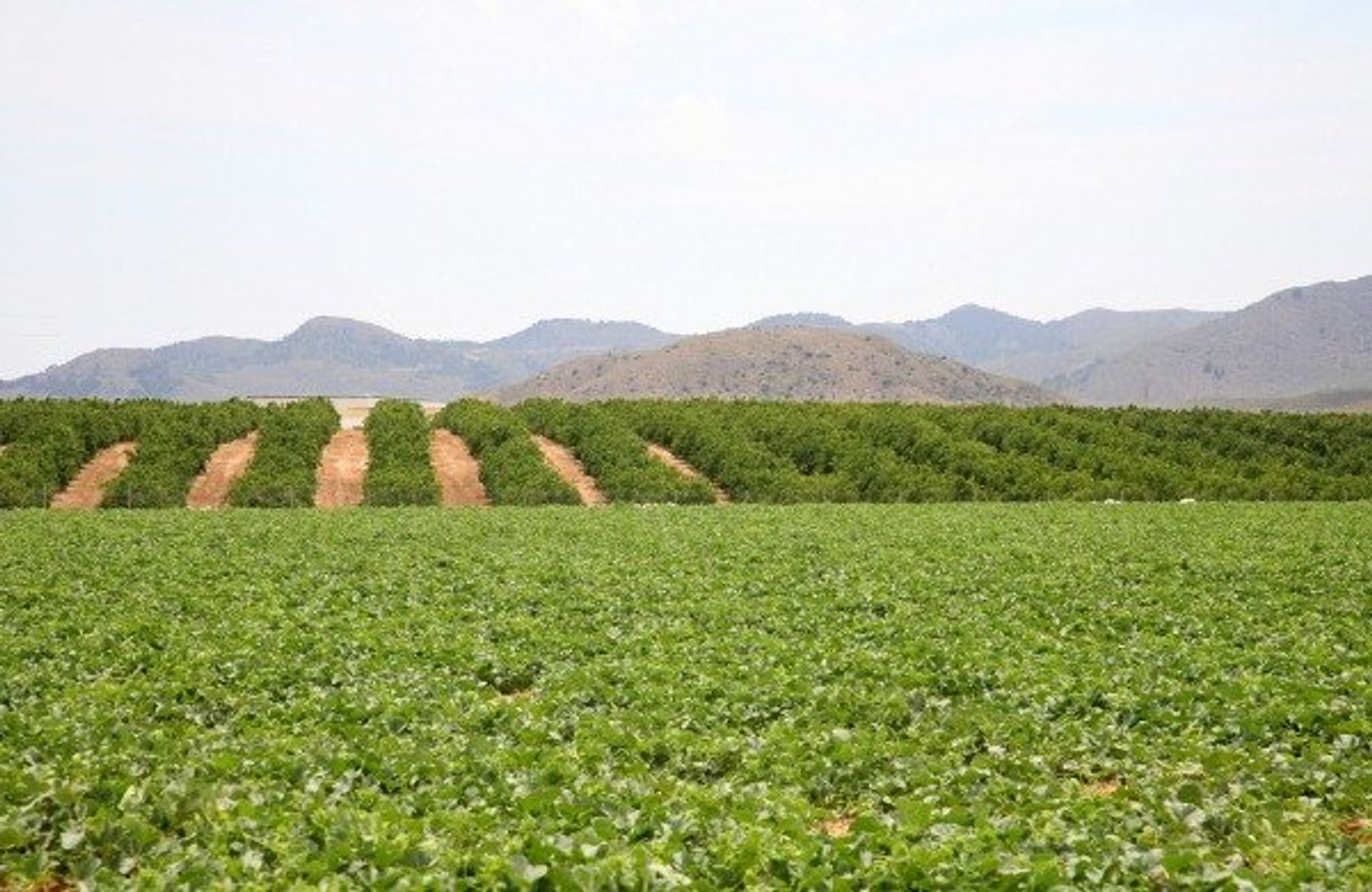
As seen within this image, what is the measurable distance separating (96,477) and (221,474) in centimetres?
586

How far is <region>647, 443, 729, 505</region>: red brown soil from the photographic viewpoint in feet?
192

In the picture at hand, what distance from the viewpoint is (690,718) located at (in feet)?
47.4

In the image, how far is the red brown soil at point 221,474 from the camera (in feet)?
177

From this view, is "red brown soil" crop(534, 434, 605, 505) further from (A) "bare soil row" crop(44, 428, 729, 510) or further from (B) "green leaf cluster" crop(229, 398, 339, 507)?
(B) "green leaf cluster" crop(229, 398, 339, 507)

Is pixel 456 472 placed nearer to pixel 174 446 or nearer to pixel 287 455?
pixel 287 455

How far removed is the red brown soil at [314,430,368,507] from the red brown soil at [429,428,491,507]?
3.99m

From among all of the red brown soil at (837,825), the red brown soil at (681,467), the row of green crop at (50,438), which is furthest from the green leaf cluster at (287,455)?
the red brown soil at (837,825)

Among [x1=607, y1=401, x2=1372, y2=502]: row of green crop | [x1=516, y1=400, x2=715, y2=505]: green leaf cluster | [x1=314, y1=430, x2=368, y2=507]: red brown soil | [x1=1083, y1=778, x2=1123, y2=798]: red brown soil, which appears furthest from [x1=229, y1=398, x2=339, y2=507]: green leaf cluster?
[x1=1083, y1=778, x2=1123, y2=798]: red brown soil

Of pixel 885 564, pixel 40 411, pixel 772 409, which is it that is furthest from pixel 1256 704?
pixel 40 411

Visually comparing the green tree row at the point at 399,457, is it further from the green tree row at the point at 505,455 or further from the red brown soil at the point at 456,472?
the green tree row at the point at 505,455

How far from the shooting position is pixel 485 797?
11039mm

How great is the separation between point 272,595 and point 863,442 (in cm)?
4607

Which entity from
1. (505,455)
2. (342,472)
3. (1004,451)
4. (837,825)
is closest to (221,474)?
(342,472)

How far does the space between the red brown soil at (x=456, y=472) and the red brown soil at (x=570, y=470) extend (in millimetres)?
3922
